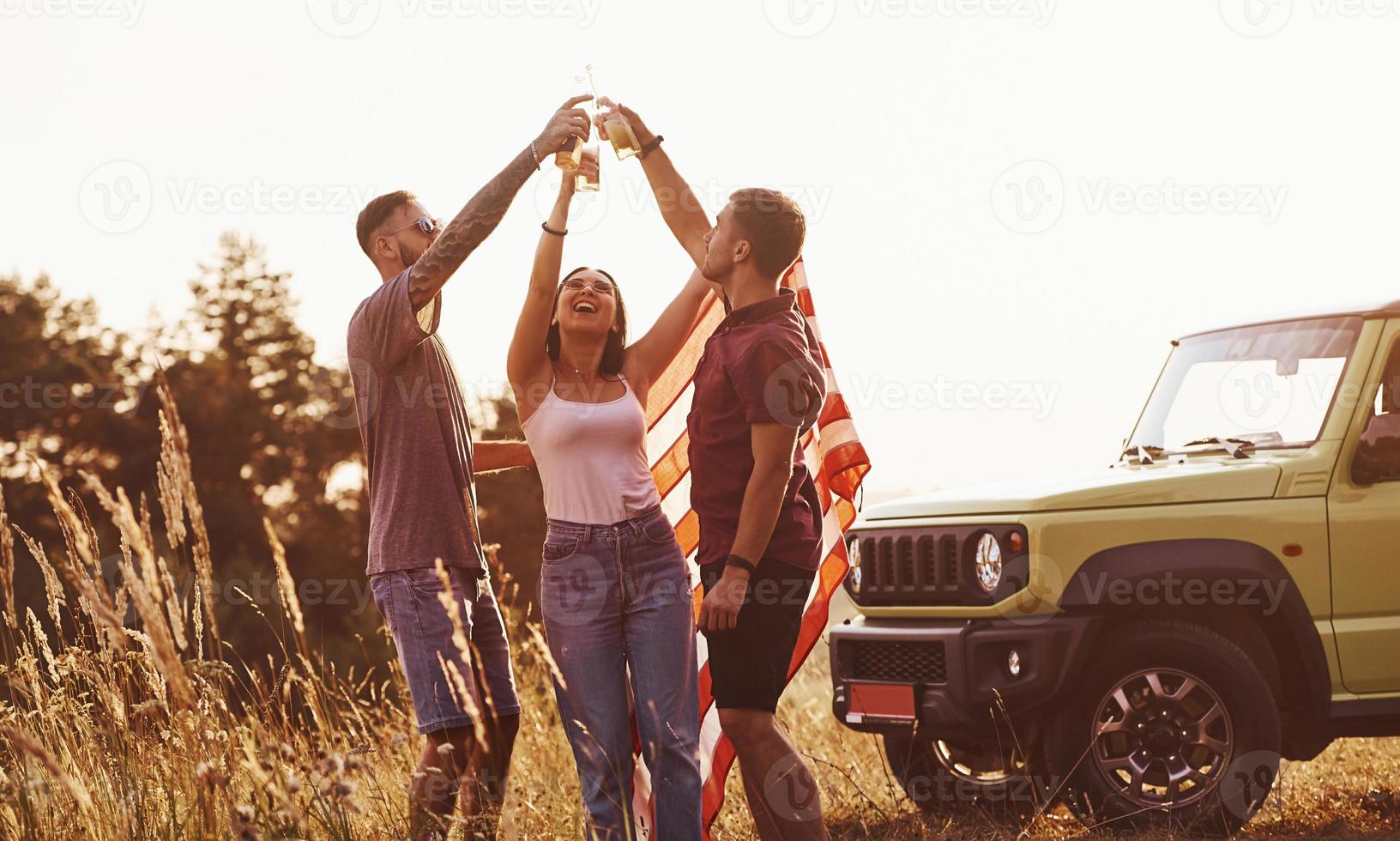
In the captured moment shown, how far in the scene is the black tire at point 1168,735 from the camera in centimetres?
572

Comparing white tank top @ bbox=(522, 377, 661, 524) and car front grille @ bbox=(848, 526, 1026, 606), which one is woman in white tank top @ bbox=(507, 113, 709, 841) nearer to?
white tank top @ bbox=(522, 377, 661, 524)

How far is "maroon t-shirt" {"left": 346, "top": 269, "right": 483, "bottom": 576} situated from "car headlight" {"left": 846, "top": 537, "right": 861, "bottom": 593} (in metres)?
2.68

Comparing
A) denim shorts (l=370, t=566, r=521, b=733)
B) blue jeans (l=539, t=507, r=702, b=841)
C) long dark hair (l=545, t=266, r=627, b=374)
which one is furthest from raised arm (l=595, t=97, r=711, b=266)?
denim shorts (l=370, t=566, r=521, b=733)

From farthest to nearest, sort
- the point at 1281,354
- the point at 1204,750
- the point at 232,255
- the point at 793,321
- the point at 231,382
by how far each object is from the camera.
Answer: the point at 232,255 < the point at 231,382 < the point at 1281,354 < the point at 1204,750 < the point at 793,321

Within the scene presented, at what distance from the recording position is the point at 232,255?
4438 centimetres

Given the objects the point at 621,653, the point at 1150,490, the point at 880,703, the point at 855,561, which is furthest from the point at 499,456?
the point at 1150,490

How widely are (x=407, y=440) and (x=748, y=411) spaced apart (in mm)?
994

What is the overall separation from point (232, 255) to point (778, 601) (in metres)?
43.2

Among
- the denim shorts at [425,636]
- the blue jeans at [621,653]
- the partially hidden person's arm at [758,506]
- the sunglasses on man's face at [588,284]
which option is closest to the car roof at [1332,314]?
the partially hidden person's arm at [758,506]

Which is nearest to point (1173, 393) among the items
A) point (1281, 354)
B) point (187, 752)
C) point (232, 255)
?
point (1281, 354)

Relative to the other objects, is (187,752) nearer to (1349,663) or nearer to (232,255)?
(1349,663)

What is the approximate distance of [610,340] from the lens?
4.48m

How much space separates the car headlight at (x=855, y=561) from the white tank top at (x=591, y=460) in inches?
96.5

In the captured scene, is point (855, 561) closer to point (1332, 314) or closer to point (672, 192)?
point (1332, 314)
